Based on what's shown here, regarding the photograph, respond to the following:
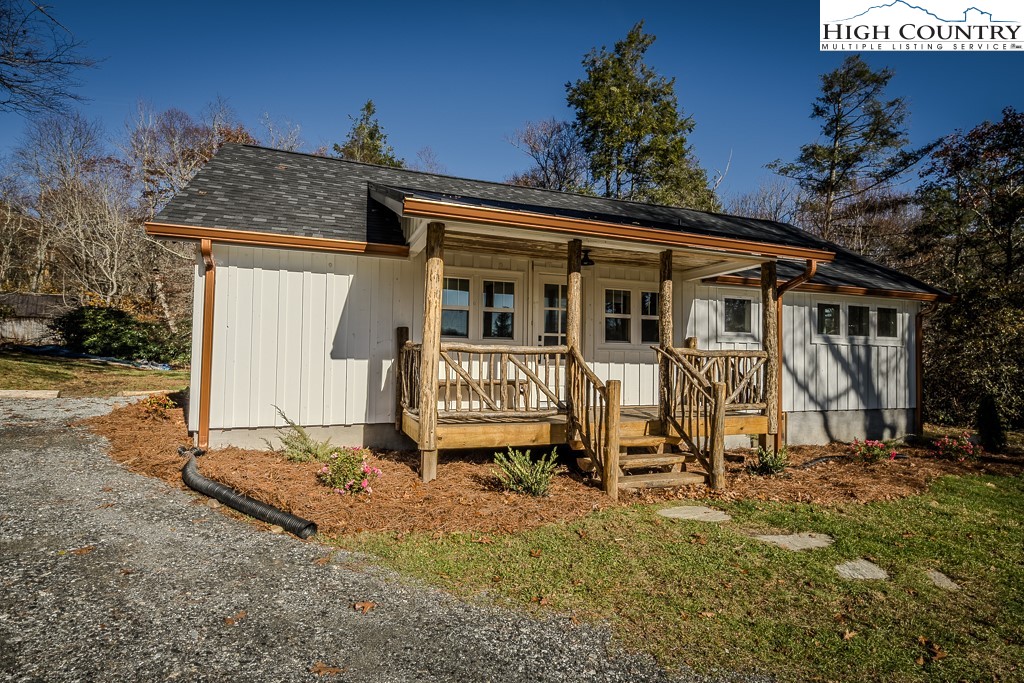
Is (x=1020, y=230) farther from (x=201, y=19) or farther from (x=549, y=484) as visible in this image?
(x=201, y=19)

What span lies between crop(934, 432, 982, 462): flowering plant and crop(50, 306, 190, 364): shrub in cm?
2115

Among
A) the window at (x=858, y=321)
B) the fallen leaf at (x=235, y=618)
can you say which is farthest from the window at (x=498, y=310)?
the window at (x=858, y=321)

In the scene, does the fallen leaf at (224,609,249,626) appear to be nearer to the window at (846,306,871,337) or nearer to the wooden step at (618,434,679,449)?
the wooden step at (618,434,679,449)

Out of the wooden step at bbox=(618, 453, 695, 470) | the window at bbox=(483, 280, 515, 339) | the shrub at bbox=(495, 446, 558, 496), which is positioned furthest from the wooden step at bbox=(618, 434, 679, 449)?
the window at bbox=(483, 280, 515, 339)

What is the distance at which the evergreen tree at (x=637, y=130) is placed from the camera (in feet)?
71.3

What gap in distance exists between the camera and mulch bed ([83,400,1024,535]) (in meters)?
4.58

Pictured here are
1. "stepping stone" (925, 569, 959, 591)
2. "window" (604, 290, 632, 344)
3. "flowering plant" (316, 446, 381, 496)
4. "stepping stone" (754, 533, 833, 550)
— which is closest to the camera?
"stepping stone" (925, 569, 959, 591)

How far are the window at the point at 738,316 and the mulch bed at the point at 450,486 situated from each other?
232 cm

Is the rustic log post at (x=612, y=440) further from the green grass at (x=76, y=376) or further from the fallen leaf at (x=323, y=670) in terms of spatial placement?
the green grass at (x=76, y=376)

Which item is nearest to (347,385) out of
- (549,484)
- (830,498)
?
(549,484)

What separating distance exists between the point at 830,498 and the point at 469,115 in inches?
914

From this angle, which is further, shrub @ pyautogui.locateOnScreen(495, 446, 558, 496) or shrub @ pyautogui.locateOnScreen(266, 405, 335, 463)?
shrub @ pyautogui.locateOnScreen(266, 405, 335, 463)

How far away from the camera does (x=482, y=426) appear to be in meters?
5.89

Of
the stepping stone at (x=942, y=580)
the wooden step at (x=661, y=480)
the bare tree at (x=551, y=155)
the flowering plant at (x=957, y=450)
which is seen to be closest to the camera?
the stepping stone at (x=942, y=580)
